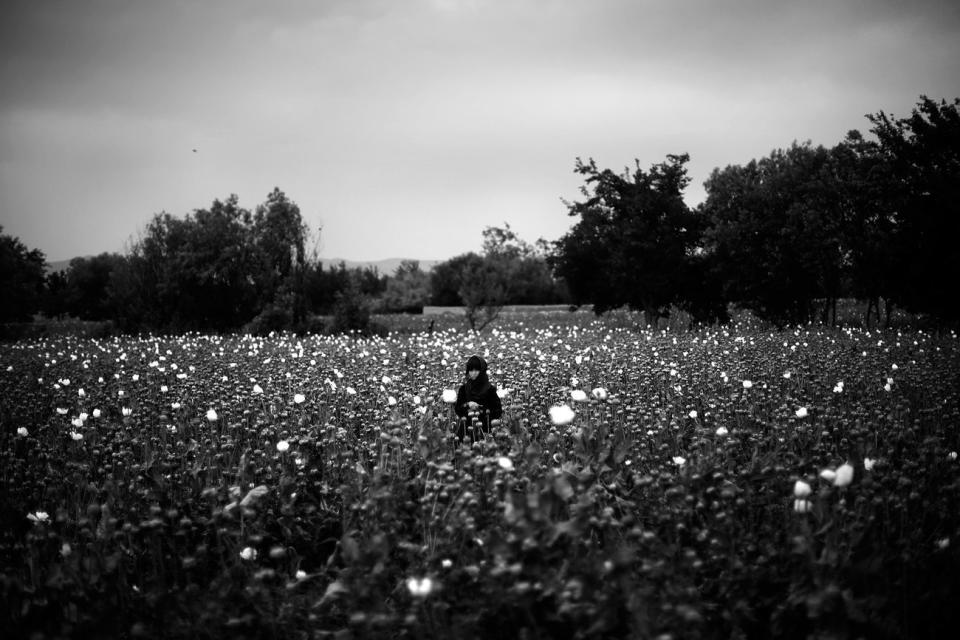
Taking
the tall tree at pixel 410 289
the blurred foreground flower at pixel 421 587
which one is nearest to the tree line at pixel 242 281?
the blurred foreground flower at pixel 421 587

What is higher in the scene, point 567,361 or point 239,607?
point 567,361

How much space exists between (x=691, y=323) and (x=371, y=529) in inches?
844

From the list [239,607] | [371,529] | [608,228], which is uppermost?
[608,228]

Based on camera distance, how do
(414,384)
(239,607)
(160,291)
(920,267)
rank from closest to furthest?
1. (239,607)
2. (414,384)
3. (920,267)
4. (160,291)

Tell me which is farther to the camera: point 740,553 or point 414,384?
point 414,384

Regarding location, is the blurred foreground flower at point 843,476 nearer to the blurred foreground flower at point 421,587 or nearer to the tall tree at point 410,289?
the blurred foreground flower at point 421,587

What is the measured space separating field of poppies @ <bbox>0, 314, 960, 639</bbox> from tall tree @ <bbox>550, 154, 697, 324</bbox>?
1741 centimetres

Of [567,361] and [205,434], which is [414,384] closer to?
[205,434]

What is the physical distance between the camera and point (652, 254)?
79.0 feet

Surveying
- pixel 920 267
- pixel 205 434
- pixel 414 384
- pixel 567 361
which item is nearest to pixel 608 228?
pixel 920 267

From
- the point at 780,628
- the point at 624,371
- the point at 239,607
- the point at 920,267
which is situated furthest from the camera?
the point at 920,267

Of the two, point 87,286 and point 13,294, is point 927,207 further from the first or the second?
point 87,286

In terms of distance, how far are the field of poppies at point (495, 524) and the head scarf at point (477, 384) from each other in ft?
0.75

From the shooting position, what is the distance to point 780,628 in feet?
8.83
